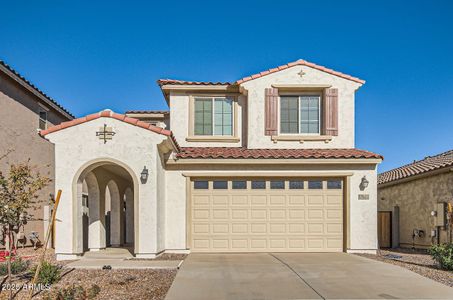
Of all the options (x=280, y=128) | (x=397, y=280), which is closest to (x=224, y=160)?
(x=280, y=128)

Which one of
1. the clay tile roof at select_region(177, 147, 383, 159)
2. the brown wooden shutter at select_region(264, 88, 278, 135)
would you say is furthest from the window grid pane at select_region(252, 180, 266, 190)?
the brown wooden shutter at select_region(264, 88, 278, 135)

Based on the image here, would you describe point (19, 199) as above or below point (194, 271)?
above

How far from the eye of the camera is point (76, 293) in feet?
24.2

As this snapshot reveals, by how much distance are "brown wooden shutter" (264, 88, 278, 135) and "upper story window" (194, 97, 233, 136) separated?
1406 mm

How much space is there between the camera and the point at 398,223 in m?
17.0

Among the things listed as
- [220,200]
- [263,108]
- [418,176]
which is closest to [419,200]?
[418,176]

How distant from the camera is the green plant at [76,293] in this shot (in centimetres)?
694

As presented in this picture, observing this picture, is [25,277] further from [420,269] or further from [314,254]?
[420,269]

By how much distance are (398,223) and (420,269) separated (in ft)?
24.4

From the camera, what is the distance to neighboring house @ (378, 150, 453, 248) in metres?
13.5

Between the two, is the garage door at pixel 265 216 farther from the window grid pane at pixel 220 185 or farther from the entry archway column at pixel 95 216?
the entry archway column at pixel 95 216

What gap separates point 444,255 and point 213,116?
8.76 metres

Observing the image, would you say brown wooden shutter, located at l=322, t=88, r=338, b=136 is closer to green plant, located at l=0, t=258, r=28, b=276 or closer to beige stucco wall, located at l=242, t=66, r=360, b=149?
beige stucco wall, located at l=242, t=66, r=360, b=149

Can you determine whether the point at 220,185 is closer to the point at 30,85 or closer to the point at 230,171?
the point at 230,171
